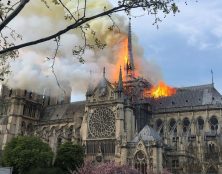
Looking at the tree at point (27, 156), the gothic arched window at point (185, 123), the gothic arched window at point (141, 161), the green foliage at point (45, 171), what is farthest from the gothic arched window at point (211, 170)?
the tree at point (27, 156)

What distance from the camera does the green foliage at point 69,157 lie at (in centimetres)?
6638

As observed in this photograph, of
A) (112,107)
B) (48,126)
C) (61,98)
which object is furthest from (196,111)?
(61,98)

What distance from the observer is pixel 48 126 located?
3962 inches

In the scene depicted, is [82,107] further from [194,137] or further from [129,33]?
[194,137]

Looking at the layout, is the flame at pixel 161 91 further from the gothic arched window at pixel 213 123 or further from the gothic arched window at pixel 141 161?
the gothic arched window at pixel 141 161

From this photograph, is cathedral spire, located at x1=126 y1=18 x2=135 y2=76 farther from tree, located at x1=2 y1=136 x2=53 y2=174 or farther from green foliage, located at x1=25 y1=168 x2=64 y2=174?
green foliage, located at x1=25 y1=168 x2=64 y2=174

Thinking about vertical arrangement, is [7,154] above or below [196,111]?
below

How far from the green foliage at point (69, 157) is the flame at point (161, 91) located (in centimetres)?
3255

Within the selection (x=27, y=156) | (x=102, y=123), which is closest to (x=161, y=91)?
(x=102, y=123)

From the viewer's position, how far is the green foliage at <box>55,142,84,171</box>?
6638 cm

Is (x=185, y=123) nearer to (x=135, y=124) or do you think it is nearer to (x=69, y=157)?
(x=135, y=124)

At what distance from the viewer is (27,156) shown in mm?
63125

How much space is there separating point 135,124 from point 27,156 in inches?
1004

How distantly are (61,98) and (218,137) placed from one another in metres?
64.1
